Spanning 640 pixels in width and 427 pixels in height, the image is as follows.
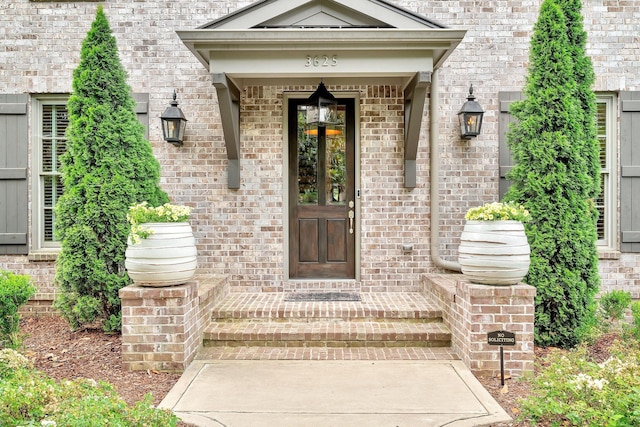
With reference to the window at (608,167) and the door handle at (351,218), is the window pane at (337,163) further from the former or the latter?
the window at (608,167)

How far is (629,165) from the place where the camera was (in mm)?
5422

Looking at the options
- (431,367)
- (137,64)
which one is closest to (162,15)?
(137,64)

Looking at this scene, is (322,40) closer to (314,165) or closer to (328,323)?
(314,165)

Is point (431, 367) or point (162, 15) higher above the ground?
point (162, 15)

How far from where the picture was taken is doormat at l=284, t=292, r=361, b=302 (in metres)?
5.02

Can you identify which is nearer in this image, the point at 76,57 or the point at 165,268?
the point at 165,268

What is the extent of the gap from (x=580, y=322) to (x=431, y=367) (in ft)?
5.62

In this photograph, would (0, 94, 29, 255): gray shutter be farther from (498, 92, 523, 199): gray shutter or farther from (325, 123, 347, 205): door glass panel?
(498, 92, 523, 199): gray shutter

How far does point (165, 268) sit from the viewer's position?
12.0 ft

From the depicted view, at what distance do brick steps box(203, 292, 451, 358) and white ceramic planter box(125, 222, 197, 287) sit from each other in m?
0.81

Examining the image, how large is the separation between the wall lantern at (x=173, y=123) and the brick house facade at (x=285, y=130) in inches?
8.4

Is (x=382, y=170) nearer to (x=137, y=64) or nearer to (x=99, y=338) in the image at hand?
(x=137, y=64)

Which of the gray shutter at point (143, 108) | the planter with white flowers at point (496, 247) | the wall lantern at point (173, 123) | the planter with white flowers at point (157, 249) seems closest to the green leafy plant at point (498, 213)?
the planter with white flowers at point (496, 247)

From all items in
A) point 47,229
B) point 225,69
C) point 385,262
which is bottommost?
point 385,262
